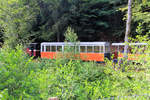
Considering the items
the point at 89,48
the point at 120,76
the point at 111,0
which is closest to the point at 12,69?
the point at 120,76

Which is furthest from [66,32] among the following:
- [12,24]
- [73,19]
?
[12,24]

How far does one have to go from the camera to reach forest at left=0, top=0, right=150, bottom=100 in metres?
2.77

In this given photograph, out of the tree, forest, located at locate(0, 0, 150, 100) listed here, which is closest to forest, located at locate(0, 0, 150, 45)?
forest, located at locate(0, 0, 150, 100)

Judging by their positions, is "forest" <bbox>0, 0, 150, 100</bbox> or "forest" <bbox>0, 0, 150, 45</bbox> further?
"forest" <bbox>0, 0, 150, 45</bbox>

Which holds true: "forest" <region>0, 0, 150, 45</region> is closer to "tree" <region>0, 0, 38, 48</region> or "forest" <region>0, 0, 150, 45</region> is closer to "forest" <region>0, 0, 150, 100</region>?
"forest" <region>0, 0, 150, 100</region>

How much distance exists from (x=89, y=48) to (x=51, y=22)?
898cm

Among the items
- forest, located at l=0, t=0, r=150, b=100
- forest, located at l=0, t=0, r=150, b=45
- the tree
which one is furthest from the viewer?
forest, located at l=0, t=0, r=150, b=45

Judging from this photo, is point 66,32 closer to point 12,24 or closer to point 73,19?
point 73,19

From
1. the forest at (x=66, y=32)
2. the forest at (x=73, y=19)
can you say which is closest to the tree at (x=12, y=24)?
the forest at (x=66, y=32)

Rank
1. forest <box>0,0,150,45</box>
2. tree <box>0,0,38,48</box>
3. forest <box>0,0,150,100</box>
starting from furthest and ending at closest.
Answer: forest <box>0,0,150,45</box> < tree <box>0,0,38,48</box> < forest <box>0,0,150,100</box>

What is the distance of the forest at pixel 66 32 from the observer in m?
2.77

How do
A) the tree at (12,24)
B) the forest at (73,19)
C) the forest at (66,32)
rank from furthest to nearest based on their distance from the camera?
the forest at (73,19) < the tree at (12,24) < the forest at (66,32)

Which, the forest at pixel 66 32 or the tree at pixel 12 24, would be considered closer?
the forest at pixel 66 32

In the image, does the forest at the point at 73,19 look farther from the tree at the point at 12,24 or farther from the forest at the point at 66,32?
the tree at the point at 12,24
